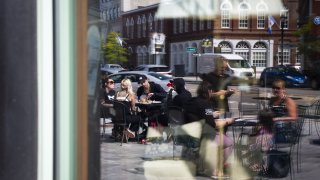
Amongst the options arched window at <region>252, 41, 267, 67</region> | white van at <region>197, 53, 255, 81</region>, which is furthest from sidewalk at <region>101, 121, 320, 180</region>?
arched window at <region>252, 41, 267, 67</region>

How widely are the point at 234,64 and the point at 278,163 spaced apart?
1.90 metres

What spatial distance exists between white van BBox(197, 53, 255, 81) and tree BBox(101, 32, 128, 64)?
106cm

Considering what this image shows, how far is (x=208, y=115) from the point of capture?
4.39 m

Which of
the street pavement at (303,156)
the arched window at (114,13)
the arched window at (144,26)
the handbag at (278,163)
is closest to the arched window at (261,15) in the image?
the street pavement at (303,156)

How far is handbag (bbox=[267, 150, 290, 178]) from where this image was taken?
4203mm

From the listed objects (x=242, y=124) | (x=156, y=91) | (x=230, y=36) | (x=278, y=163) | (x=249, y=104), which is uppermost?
(x=230, y=36)

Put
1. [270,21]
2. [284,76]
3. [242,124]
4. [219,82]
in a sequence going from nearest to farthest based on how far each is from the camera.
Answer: [270,21]
[284,76]
[219,82]
[242,124]

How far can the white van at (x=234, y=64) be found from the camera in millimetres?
2615

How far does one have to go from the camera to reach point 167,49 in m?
1.96

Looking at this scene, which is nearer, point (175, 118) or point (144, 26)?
point (144, 26)

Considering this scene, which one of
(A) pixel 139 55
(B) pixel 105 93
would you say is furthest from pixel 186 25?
(B) pixel 105 93

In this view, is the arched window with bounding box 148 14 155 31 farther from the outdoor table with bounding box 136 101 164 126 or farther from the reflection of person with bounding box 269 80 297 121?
the outdoor table with bounding box 136 101 164 126

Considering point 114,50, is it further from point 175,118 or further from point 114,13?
point 175,118

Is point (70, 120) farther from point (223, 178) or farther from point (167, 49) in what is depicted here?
point (223, 178)
